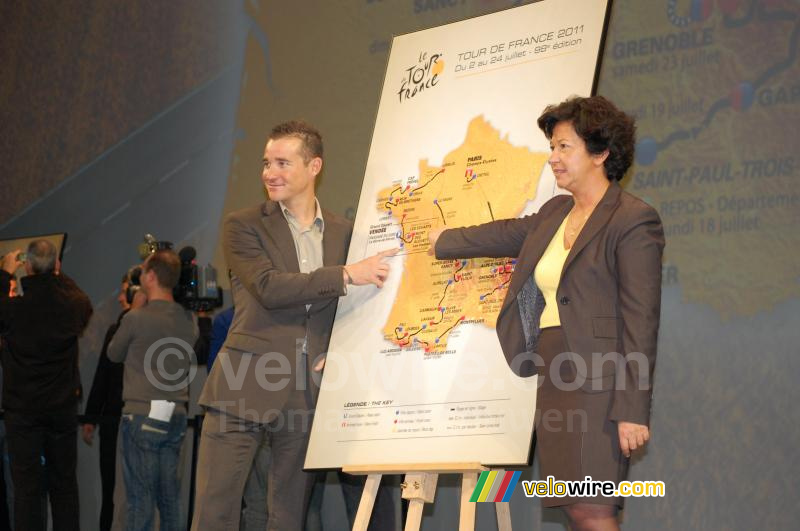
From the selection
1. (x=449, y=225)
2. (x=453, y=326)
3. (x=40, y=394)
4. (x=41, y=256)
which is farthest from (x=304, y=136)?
(x=40, y=394)

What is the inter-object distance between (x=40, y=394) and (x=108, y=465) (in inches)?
22.2

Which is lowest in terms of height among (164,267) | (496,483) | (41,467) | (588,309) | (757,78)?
(41,467)

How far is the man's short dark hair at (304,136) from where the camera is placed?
3.13m

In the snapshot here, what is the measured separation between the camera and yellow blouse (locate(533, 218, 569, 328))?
2396mm

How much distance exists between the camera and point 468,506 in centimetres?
252

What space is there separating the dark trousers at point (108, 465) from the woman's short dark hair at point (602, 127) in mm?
3486

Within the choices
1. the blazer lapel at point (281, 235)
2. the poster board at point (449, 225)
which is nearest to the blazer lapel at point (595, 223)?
the poster board at point (449, 225)

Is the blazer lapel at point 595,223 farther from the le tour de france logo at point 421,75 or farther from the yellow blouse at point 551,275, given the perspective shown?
the le tour de france logo at point 421,75

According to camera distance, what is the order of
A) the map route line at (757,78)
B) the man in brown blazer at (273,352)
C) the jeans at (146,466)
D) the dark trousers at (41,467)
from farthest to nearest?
the dark trousers at (41,467)
the jeans at (146,466)
the map route line at (757,78)
the man in brown blazer at (273,352)

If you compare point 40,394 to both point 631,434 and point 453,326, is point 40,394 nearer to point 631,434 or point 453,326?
point 453,326

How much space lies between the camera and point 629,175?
4105 mm

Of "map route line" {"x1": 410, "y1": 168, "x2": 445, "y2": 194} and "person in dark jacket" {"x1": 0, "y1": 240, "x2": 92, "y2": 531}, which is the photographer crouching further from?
"map route line" {"x1": 410, "y1": 168, "x2": 445, "y2": 194}

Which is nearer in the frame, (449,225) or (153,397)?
(449,225)

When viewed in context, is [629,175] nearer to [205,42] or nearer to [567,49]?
[567,49]
